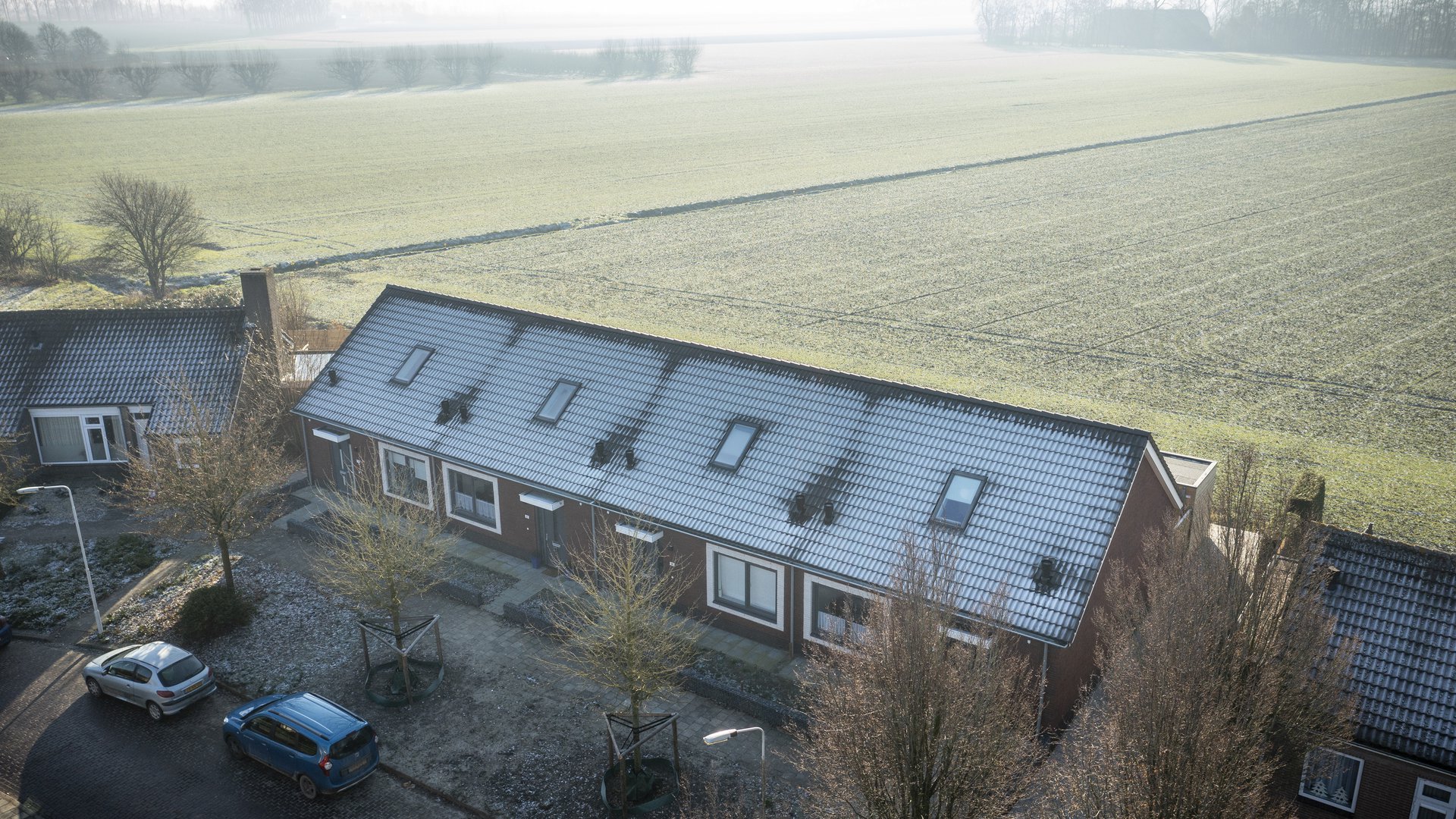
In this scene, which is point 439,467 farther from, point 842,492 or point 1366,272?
point 1366,272

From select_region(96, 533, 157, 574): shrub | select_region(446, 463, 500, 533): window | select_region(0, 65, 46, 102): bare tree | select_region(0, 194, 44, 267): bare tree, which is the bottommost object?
select_region(96, 533, 157, 574): shrub

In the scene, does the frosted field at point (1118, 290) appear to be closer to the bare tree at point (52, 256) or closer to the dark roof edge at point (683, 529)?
the bare tree at point (52, 256)

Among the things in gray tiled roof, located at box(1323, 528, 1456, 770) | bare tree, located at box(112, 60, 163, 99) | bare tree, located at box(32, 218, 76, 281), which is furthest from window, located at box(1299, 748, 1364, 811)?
bare tree, located at box(112, 60, 163, 99)

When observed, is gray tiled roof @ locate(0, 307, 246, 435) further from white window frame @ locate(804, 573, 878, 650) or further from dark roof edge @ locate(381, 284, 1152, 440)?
white window frame @ locate(804, 573, 878, 650)

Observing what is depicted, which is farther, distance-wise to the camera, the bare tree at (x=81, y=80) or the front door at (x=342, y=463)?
the bare tree at (x=81, y=80)

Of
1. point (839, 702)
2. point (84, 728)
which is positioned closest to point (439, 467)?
point (84, 728)

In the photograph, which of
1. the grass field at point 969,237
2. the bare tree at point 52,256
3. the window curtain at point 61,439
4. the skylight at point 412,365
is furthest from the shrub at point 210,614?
the bare tree at point 52,256
